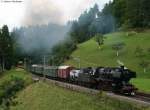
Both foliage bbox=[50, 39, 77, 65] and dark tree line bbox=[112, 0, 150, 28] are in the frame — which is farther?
dark tree line bbox=[112, 0, 150, 28]

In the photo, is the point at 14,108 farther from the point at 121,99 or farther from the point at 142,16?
the point at 142,16

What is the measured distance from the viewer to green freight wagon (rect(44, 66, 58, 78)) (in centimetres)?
10303

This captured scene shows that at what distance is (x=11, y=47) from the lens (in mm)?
160750

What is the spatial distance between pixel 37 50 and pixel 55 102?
106447mm

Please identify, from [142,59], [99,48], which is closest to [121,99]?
[142,59]

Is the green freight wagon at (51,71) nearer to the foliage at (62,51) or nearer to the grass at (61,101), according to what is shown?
the grass at (61,101)

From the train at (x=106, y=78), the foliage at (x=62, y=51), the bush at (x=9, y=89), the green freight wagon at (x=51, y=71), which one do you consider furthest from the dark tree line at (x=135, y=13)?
the train at (x=106, y=78)

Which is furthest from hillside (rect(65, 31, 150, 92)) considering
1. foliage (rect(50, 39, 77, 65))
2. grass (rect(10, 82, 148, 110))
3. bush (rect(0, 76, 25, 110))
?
grass (rect(10, 82, 148, 110))

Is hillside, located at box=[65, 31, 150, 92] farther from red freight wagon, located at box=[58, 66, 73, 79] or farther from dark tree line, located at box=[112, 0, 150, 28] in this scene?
red freight wagon, located at box=[58, 66, 73, 79]

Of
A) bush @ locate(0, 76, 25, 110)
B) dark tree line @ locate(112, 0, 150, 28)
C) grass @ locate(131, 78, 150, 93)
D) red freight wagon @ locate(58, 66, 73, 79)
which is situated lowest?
bush @ locate(0, 76, 25, 110)

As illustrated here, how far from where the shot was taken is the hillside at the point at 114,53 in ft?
410

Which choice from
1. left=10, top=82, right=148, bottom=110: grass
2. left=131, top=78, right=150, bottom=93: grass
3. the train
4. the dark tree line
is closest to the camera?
left=10, top=82, right=148, bottom=110: grass

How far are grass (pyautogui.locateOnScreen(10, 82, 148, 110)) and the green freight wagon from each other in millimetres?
15735

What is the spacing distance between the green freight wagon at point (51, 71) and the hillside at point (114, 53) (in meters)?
20.9
